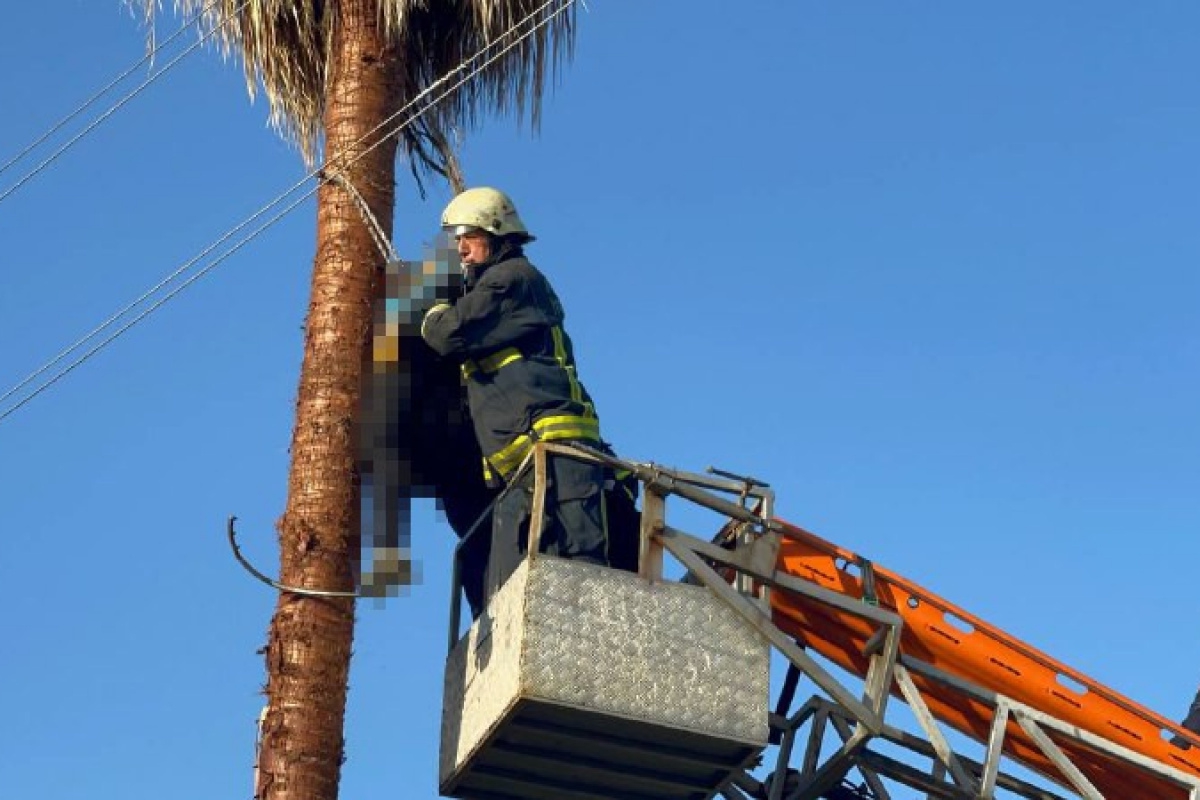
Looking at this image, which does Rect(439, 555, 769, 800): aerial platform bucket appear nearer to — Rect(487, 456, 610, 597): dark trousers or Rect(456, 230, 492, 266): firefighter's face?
Rect(487, 456, 610, 597): dark trousers

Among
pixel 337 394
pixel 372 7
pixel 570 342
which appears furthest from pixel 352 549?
pixel 372 7

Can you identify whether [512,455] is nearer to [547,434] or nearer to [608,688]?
[547,434]

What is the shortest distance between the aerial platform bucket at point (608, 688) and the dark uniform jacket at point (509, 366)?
0.87 m

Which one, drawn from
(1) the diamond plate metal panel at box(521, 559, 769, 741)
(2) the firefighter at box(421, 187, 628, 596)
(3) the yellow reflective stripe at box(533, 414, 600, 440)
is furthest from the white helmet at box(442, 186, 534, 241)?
(1) the diamond plate metal panel at box(521, 559, 769, 741)

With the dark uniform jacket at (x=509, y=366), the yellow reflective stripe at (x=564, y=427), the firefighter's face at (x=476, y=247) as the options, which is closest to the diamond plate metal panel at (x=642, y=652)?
the yellow reflective stripe at (x=564, y=427)

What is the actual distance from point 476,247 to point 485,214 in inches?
6.8

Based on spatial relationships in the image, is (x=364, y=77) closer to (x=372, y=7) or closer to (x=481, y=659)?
(x=372, y=7)

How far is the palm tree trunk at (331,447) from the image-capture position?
10.5 metres

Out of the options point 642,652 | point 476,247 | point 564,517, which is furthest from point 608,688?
point 476,247

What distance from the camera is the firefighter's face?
11750mm

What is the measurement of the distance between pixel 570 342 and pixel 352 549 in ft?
4.99

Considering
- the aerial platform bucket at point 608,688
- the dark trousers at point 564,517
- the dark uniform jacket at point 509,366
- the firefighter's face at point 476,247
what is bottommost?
the aerial platform bucket at point 608,688

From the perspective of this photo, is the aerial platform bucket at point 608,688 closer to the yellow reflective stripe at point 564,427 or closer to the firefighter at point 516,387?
the firefighter at point 516,387

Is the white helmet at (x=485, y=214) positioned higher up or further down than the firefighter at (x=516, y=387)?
higher up
